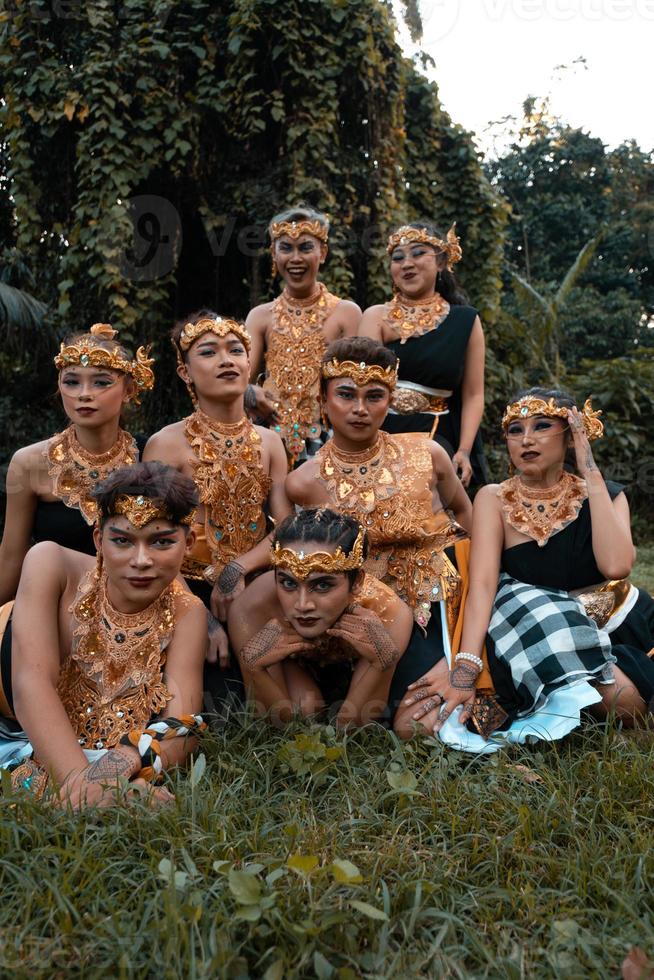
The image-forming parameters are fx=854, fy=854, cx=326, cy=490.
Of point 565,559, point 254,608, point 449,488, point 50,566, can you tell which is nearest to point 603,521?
point 565,559

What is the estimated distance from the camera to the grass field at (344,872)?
6.06 ft

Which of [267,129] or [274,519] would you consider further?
[267,129]

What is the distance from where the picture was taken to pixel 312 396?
4766mm

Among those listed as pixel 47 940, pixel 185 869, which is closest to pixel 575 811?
pixel 185 869

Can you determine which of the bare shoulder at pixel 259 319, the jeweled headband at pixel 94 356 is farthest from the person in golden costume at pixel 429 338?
the jeweled headband at pixel 94 356

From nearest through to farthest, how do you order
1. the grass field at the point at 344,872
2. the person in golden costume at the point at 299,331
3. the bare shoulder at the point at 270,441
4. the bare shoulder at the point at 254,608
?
the grass field at the point at 344,872, the bare shoulder at the point at 254,608, the bare shoulder at the point at 270,441, the person in golden costume at the point at 299,331

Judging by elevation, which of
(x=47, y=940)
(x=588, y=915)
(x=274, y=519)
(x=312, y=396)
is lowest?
(x=588, y=915)

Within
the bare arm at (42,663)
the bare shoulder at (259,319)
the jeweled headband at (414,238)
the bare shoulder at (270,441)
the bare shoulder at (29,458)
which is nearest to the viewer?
the bare arm at (42,663)

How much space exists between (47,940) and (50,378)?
7870 mm

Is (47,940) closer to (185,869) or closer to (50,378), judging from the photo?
(185,869)

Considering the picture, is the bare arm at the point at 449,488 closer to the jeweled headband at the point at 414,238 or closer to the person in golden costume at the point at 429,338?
the person in golden costume at the point at 429,338

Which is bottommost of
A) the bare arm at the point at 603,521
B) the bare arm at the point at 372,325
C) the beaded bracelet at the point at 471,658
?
the beaded bracelet at the point at 471,658

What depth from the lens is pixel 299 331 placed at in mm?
4777

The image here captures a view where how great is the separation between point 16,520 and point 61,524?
0.58 feet
